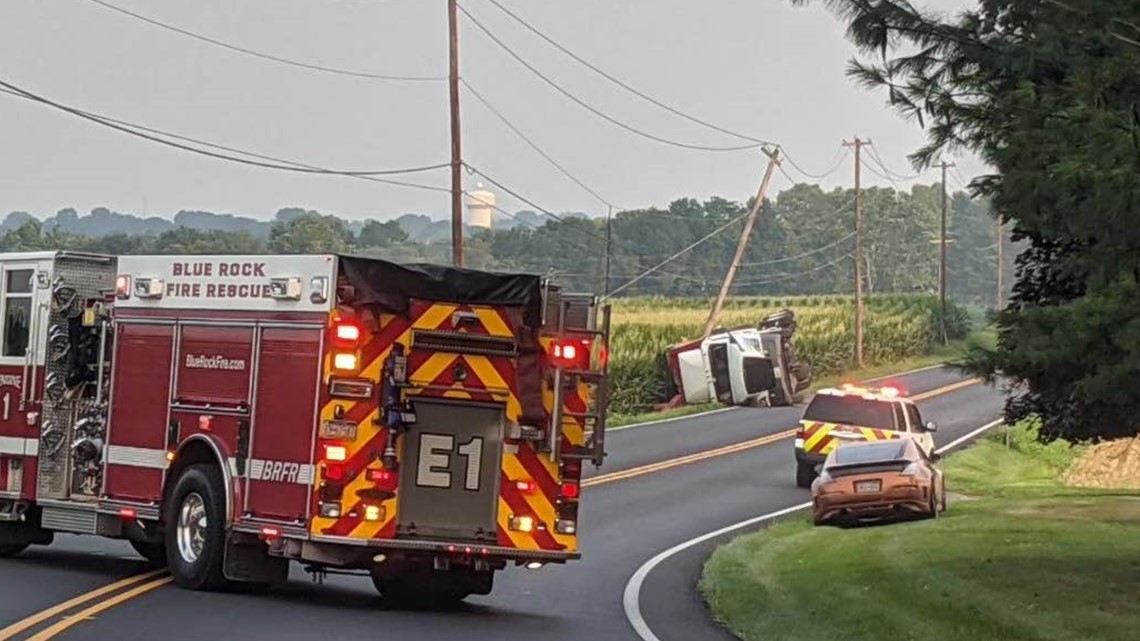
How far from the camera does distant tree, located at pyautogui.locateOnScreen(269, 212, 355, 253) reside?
163 feet

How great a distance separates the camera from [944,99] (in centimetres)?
1297

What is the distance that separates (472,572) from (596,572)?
5.45 meters

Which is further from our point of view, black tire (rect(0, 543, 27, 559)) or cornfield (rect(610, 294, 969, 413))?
cornfield (rect(610, 294, 969, 413))

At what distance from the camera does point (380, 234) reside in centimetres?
6562

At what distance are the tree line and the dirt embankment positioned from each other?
6.94m

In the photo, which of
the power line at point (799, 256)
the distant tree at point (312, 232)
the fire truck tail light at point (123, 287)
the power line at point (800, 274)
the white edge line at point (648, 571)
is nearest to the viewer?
the white edge line at point (648, 571)

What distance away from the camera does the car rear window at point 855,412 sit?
1299 inches

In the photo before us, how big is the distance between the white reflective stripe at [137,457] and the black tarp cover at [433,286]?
2719mm

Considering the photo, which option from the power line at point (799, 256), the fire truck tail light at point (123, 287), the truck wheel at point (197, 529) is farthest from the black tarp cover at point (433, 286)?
the power line at point (799, 256)

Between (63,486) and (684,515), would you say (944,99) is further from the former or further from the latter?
(684,515)

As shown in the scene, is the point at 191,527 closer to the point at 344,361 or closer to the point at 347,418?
the point at 347,418

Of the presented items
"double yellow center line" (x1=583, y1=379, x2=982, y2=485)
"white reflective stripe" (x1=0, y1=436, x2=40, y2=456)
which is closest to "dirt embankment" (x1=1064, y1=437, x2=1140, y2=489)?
"double yellow center line" (x1=583, y1=379, x2=982, y2=485)

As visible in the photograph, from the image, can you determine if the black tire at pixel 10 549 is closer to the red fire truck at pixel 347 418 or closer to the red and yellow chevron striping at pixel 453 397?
the red fire truck at pixel 347 418

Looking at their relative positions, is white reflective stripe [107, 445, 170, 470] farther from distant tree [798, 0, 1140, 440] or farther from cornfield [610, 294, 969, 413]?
cornfield [610, 294, 969, 413]
